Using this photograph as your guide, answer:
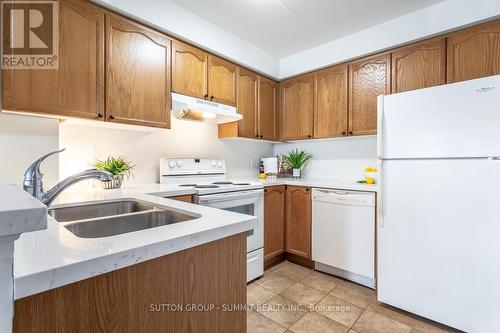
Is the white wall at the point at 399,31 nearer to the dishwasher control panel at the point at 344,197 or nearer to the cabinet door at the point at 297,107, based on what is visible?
the cabinet door at the point at 297,107

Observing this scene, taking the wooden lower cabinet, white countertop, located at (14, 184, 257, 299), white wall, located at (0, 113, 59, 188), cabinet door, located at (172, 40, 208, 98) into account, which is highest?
cabinet door, located at (172, 40, 208, 98)

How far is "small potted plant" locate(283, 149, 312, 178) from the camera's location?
10.0ft

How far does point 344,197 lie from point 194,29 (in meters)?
1.98

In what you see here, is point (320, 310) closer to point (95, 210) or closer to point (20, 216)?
point (95, 210)

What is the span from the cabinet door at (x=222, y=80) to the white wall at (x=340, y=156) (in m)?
1.17

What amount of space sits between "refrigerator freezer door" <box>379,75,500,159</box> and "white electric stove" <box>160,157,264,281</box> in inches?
44.2

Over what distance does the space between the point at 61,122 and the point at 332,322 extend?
2.35 m

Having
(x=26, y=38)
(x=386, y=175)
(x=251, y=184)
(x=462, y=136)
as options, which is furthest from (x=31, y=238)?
(x=462, y=136)

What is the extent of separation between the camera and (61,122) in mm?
1745

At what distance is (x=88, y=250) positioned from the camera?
1.73 feet

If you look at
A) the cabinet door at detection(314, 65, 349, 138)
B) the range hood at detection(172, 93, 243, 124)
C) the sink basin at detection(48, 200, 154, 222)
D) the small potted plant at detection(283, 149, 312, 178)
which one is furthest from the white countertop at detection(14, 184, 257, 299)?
the small potted plant at detection(283, 149, 312, 178)

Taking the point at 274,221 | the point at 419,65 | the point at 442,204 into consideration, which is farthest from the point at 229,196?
the point at 419,65

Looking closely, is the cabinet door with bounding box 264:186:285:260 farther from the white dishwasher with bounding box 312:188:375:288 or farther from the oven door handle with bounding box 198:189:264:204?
the white dishwasher with bounding box 312:188:375:288

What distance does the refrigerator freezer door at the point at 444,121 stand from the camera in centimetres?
144
